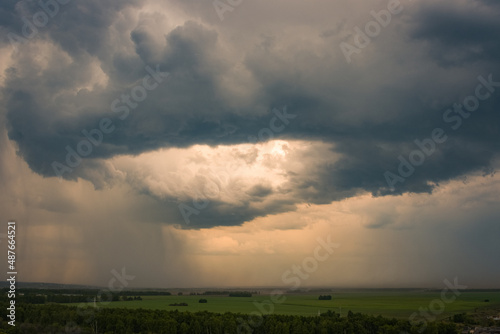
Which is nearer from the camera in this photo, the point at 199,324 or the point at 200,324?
the point at 199,324

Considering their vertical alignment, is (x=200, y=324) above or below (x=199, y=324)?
below

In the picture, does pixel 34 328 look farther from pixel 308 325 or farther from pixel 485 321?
pixel 485 321

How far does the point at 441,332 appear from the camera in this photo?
102 meters

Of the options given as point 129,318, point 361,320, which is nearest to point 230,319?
point 129,318

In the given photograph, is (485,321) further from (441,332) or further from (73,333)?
(73,333)

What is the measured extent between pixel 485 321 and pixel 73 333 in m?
124

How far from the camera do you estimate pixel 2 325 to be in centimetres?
12256

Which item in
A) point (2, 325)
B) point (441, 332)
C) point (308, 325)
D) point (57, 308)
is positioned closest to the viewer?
point (441, 332)

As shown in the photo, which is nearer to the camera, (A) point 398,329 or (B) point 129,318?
(A) point 398,329

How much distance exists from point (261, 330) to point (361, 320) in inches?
1126

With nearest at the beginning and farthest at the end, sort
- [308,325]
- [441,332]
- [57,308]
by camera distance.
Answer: [441,332], [308,325], [57,308]

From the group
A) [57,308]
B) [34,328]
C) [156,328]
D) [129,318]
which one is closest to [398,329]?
[156,328]

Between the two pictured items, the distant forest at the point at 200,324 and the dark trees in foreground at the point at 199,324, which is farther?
the dark trees in foreground at the point at 199,324

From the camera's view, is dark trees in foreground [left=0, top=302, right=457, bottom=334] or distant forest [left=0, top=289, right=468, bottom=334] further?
dark trees in foreground [left=0, top=302, right=457, bottom=334]
